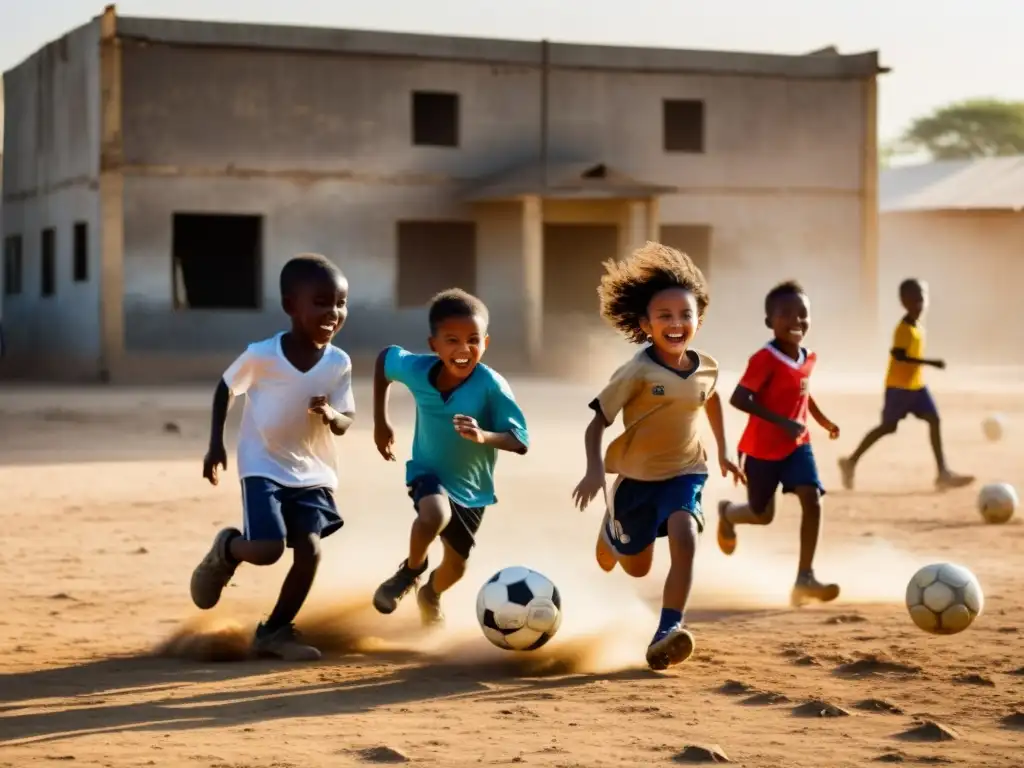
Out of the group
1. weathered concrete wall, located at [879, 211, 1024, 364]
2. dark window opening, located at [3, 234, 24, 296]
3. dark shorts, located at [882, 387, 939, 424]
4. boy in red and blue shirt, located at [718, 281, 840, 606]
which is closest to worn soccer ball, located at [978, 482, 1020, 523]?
dark shorts, located at [882, 387, 939, 424]

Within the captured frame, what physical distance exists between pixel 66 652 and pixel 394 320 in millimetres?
19653

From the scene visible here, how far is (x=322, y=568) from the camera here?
8.43 m

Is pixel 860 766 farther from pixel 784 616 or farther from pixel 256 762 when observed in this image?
pixel 784 616

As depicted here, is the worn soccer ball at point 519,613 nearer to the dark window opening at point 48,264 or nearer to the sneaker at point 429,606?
the sneaker at point 429,606

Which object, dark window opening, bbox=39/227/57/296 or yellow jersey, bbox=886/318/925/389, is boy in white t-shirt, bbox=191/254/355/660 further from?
dark window opening, bbox=39/227/57/296

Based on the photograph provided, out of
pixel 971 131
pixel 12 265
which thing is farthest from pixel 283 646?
pixel 971 131

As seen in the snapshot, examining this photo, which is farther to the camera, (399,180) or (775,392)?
(399,180)

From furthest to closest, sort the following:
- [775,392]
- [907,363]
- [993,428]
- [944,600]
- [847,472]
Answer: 1. [993,428]
2. [847,472]
3. [907,363]
4. [775,392]
5. [944,600]

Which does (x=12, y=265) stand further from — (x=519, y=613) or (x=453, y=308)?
(x=519, y=613)

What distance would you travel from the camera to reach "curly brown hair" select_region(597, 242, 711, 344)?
677 centimetres

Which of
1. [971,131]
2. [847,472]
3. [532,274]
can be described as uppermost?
[971,131]

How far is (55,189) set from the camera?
89.8 feet

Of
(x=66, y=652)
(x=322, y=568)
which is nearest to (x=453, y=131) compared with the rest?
(x=322, y=568)

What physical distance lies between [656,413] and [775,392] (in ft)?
5.81
